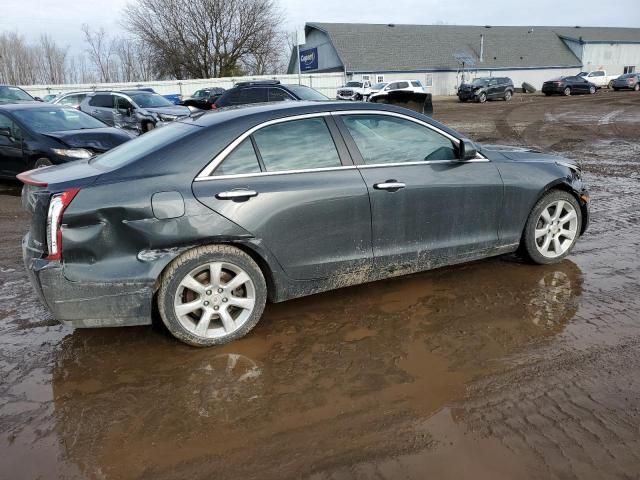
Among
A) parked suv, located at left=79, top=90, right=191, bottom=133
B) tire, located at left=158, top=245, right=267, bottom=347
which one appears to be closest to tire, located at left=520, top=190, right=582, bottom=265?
tire, located at left=158, top=245, right=267, bottom=347

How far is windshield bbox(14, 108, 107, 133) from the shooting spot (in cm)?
913

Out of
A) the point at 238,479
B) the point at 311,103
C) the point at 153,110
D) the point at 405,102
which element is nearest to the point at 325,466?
the point at 238,479

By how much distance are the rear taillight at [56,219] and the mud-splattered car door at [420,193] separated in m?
1.95

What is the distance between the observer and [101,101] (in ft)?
52.4

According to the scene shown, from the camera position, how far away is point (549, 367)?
3191 millimetres

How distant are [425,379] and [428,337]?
531 mm

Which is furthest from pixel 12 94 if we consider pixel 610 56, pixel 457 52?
pixel 610 56

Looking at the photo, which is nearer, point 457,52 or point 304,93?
point 304,93

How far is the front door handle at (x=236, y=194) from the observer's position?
342cm

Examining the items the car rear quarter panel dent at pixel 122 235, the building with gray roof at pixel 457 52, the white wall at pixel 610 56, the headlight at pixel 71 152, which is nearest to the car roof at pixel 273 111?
the car rear quarter panel dent at pixel 122 235

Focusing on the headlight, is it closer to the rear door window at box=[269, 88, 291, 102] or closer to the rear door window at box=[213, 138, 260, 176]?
the rear door window at box=[213, 138, 260, 176]

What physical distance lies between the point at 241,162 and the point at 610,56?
68232 mm

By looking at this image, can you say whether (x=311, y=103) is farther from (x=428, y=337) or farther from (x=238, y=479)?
(x=238, y=479)

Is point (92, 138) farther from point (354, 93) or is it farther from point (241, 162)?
point (354, 93)
